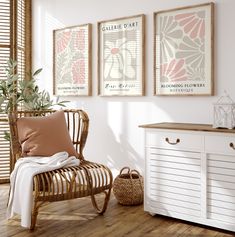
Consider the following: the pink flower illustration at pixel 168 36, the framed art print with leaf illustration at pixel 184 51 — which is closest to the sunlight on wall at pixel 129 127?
the framed art print with leaf illustration at pixel 184 51

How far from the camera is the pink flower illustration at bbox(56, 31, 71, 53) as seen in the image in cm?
455

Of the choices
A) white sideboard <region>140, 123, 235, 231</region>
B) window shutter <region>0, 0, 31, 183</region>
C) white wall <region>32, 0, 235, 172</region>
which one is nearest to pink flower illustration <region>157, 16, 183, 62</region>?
white wall <region>32, 0, 235, 172</region>

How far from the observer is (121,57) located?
4078 millimetres

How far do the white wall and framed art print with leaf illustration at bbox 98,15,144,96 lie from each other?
0.07 m

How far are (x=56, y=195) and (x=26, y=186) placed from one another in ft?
0.80

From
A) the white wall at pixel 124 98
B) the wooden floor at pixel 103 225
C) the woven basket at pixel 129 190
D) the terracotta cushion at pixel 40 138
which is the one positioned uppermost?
the white wall at pixel 124 98

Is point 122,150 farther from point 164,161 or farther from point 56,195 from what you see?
point 56,195

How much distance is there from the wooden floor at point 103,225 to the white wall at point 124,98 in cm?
82

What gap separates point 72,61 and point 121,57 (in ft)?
2.40

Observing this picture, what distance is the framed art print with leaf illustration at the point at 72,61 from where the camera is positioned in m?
4.38

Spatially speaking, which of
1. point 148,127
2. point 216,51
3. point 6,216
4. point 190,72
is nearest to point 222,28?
point 216,51

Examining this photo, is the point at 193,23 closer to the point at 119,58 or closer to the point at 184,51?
the point at 184,51

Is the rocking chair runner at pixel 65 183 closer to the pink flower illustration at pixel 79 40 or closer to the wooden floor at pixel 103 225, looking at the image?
the wooden floor at pixel 103 225

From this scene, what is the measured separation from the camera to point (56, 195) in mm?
2934
